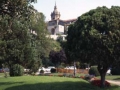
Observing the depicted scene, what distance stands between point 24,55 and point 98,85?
494 inches

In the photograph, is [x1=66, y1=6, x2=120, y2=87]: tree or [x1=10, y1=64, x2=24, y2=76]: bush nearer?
[x1=66, y1=6, x2=120, y2=87]: tree

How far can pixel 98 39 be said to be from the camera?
1914 cm

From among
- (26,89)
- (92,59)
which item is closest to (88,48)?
(92,59)

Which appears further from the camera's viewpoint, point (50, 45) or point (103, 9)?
point (50, 45)

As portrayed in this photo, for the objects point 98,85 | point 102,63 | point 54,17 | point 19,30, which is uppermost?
point 54,17

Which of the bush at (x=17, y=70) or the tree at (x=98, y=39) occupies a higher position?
the tree at (x=98, y=39)

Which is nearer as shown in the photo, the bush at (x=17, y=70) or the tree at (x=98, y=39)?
the tree at (x=98, y=39)

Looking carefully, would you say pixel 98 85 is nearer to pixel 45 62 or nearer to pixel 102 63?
pixel 102 63

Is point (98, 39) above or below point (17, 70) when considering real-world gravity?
above

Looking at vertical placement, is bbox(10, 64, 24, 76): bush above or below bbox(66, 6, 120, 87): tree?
below

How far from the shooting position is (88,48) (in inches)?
763

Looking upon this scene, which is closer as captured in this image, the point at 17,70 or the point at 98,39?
the point at 98,39

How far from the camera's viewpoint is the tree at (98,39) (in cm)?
1917

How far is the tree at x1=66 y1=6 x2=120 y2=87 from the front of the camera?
1917 centimetres
